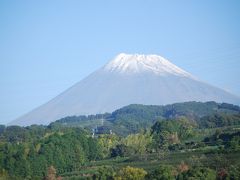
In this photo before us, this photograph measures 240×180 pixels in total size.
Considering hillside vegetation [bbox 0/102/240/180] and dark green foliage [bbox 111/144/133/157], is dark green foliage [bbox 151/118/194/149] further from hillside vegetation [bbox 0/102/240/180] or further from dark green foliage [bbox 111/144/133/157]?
dark green foliage [bbox 111/144/133/157]

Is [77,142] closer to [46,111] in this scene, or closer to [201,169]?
[201,169]

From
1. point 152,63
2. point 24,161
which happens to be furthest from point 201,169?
point 152,63

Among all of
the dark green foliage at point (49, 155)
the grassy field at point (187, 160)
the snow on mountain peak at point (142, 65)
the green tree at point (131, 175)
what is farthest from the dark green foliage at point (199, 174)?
the snow on mountain peak at point (142, 65)

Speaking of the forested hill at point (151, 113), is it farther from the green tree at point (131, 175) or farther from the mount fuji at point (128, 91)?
the green tree at point (131, 175)

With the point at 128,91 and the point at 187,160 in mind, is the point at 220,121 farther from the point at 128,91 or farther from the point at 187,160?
the point at 128,91

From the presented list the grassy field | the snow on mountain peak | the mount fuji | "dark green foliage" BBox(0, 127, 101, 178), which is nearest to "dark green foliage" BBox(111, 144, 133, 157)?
"dark green foliage" BBox(0, 127, 101, 178)

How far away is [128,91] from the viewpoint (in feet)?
552

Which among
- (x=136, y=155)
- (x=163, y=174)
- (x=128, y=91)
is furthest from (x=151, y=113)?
(x=163, y=174)

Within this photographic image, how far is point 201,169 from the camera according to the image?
2972cm

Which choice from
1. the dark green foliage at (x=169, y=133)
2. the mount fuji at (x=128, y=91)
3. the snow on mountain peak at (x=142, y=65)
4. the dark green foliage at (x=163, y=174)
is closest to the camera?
the dark green foliage at (x=163, y=174)

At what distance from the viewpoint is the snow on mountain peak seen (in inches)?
7042

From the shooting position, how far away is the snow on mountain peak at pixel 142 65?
17888 centimetres

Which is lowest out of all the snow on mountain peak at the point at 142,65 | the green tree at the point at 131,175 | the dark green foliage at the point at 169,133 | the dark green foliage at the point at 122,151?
the green tree at the point at 131,175

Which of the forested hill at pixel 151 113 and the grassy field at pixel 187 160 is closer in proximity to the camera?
the grassy field at pixel 187 160
